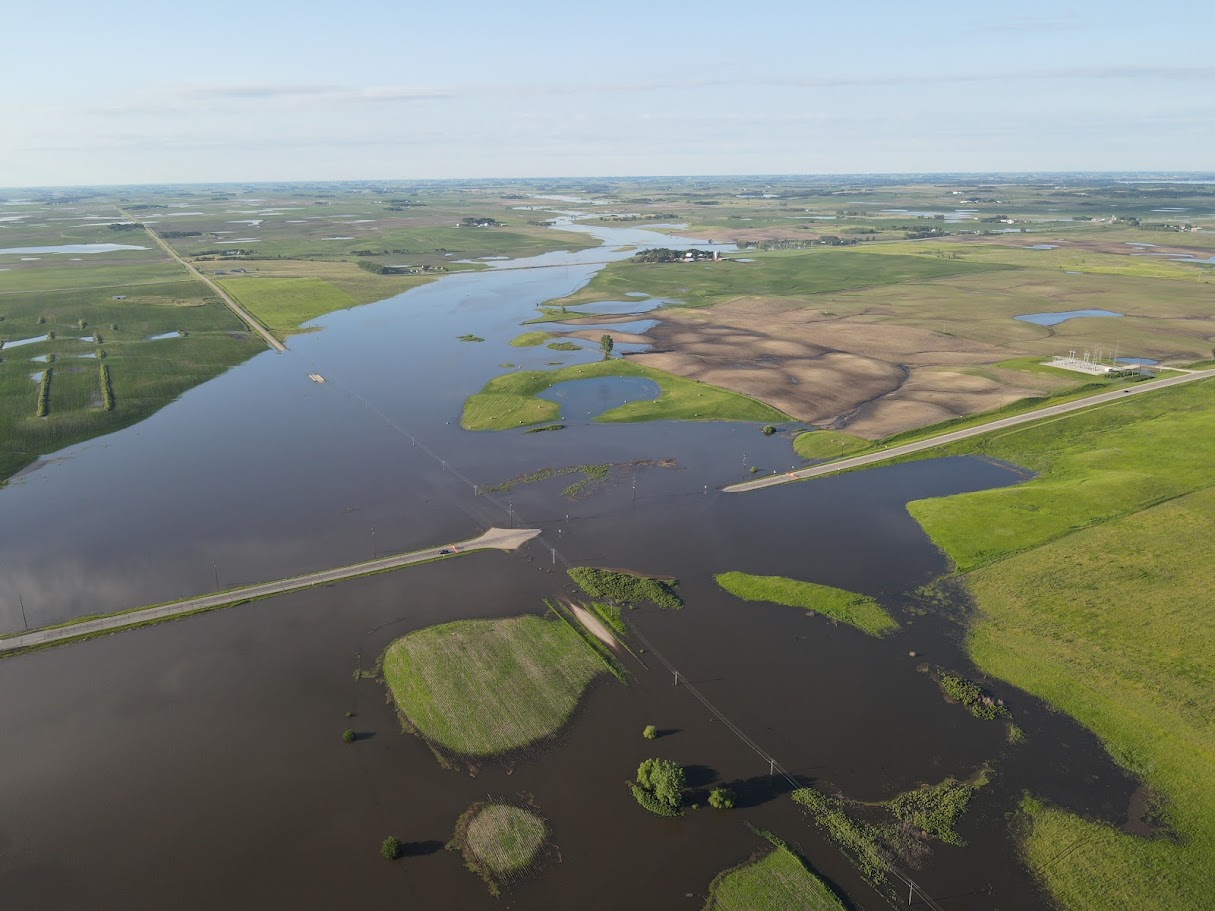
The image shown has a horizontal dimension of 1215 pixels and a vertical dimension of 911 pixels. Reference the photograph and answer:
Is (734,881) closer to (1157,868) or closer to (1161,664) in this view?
(1157,868)

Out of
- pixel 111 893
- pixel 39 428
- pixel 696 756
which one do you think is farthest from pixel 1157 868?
pixel 39 428

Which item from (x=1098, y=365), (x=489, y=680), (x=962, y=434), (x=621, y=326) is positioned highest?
(x=621, y=326)

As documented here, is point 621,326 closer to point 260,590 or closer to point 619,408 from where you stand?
point 619,408

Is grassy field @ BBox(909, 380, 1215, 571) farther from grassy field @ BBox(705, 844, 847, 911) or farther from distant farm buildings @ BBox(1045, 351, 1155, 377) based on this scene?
grassy field @ BBox(705, 844, 847, 911)

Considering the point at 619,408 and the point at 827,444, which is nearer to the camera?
the point at 827,444

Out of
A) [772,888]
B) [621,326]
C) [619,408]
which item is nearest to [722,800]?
[772,888]

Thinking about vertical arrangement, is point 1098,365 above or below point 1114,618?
above
